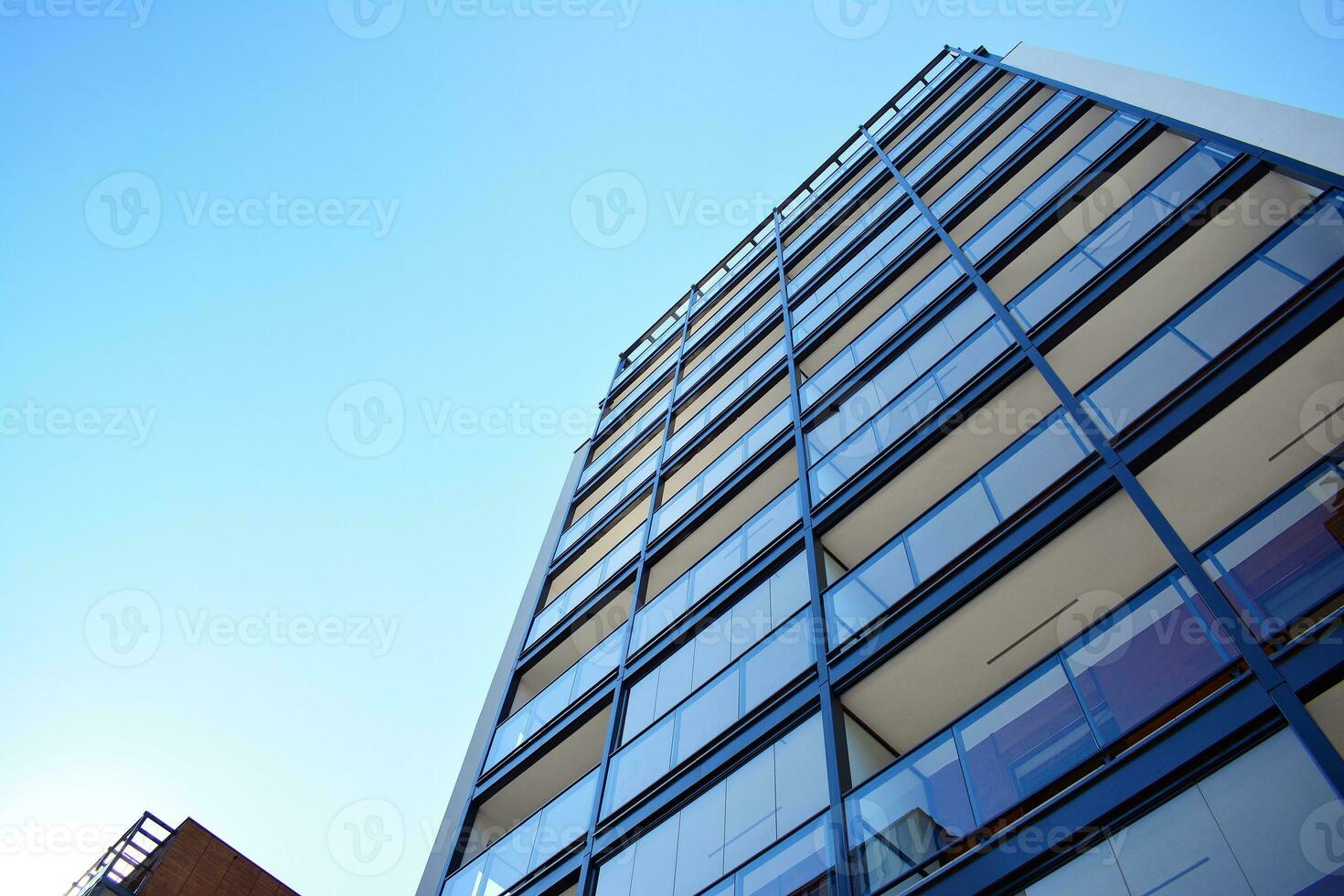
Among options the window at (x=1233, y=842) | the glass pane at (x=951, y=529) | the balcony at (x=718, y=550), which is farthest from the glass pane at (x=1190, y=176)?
the window at (x=1233, y=842)

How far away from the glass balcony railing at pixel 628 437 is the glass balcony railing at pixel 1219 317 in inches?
615

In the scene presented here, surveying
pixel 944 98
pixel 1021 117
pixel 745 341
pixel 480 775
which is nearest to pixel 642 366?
pixel 745 341

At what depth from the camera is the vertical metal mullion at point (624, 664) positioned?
12508mm

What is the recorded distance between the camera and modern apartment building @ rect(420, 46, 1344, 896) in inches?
287

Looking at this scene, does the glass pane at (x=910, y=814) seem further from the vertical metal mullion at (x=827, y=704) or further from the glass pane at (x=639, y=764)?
the glass pane at (x=639, y=764)

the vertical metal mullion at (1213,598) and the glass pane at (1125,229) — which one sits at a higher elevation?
the glass pane at (1125,229)

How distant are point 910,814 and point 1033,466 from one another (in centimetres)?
440

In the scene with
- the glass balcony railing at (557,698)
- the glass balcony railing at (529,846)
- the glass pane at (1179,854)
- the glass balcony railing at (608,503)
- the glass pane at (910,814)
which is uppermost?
the glass balcony railing at (608,503)

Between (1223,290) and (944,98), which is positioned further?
(944,98)

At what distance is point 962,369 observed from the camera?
14.1 metres

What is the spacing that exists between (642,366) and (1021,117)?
48.7ft

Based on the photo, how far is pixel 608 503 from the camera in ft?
77.9

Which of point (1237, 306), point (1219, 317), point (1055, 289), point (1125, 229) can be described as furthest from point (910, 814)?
point (1125, 229)

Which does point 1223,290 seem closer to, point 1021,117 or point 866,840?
point 866,840
